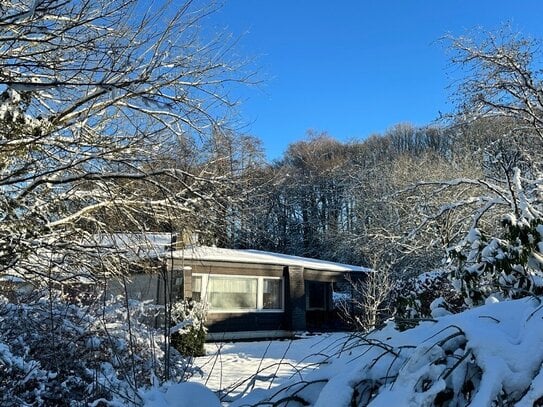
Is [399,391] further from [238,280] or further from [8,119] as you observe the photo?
[238,280]

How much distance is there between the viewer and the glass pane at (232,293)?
17.5m

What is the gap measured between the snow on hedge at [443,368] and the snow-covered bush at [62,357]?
236 cm

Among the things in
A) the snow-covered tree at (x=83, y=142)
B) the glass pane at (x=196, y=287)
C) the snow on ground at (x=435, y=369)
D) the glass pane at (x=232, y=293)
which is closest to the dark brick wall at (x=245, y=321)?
the glass pane at (x=232, y=293)

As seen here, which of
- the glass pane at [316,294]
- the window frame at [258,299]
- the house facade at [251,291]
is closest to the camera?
the house facade at [251,291]

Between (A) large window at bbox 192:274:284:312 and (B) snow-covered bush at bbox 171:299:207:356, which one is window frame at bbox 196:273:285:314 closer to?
(A) large window at bbox 192:274:284:312

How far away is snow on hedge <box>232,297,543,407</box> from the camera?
138 cm

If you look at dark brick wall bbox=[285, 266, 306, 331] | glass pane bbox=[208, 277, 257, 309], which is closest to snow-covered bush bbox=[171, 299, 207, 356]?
glass pane bbox=[208, 277, 257, 309]

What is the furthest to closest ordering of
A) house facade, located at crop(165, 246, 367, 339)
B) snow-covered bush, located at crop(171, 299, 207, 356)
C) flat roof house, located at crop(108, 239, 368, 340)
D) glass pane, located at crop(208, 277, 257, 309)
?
glass pane, located at crop(208, 277, 257, 309), house facade, located at crop(165, 246, 367, 339), flat roof house, located at crop(108, 239, 368, 340), snow-covered bush, located at crop(171, 299, 207, 356)

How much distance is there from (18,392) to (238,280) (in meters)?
13.8

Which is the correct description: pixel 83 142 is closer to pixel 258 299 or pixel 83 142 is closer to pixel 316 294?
pixel 258 299

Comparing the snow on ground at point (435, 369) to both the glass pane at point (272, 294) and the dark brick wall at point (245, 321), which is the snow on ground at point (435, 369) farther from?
the glass pane at point (272, 294)

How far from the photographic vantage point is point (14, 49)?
6.96 m

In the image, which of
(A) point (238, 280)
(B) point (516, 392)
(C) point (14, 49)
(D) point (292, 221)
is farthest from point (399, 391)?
(D) point (292, 221)

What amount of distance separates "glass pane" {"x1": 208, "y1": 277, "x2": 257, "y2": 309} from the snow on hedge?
1558 centimetres
